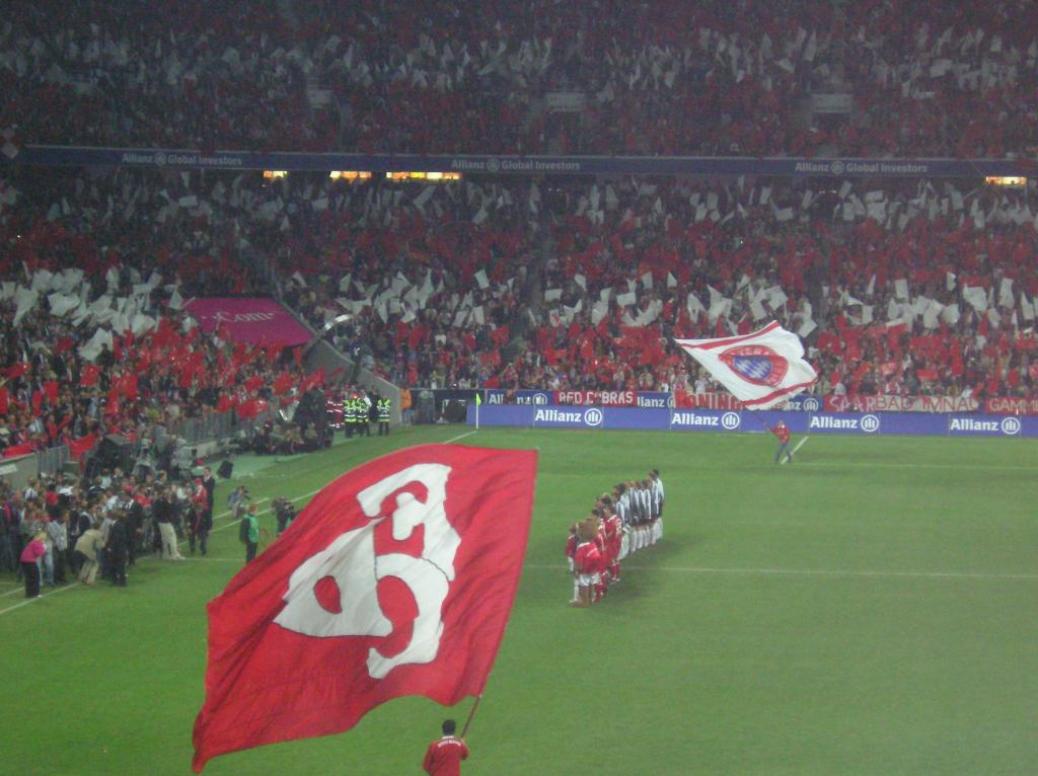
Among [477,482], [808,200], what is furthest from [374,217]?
[477,482]

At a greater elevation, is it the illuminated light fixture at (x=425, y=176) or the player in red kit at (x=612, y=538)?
the illuminated light fixture at (x=425, y=176)

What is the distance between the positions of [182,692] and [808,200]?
4458 centimetres

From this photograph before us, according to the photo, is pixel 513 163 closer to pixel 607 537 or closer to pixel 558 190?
pixel 558 190

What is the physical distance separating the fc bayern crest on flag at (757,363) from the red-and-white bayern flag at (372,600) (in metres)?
25.7

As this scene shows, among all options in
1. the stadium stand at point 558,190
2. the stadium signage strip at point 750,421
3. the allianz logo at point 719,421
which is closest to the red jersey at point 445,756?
the stadium signage strip at point 750,421

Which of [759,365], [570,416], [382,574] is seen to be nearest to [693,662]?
[382,574]

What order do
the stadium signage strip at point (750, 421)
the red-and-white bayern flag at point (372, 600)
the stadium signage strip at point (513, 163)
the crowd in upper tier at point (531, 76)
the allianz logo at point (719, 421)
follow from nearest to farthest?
the red-and-white bayern flag at point (372, 600) → the stadium signage strip at point (750, 421) → the allianz logo at point (719, 421) → the stadium signage strip at point (513, 163) → the crowd in upper tier at point (531, 76)

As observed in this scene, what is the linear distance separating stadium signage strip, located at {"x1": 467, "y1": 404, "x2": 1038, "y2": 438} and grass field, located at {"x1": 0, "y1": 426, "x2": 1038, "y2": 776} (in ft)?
49.0

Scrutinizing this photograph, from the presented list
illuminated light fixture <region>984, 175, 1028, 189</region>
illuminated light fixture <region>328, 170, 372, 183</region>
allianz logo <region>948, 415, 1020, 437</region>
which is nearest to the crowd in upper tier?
illuminated light fixture <region>328, 170, 372, 183</region>

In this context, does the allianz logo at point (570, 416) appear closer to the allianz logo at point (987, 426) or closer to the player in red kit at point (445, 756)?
the allianz logo at point (987, 426)

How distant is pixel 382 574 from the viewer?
10.5 m

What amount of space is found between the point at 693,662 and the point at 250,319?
34.2 metres

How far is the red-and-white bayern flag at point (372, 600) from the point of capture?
9836 millimetres

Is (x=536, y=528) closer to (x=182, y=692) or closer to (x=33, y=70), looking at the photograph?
(x=182, y=692)
